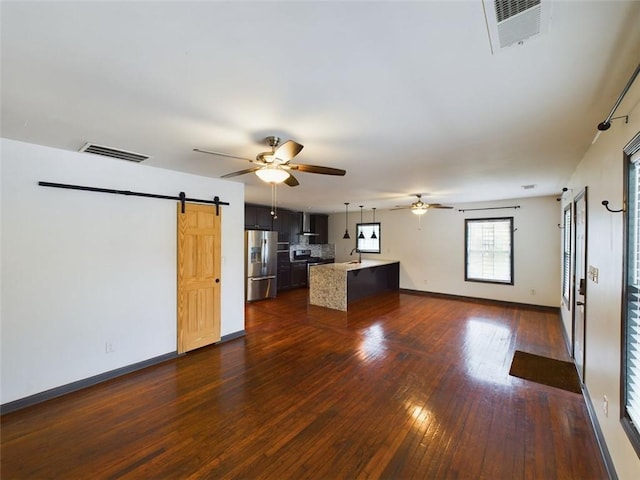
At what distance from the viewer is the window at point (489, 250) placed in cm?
619

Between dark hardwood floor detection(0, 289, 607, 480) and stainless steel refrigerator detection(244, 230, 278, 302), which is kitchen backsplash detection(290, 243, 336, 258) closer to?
stainless steel refrigerator detection(244, 230, 278, 302)

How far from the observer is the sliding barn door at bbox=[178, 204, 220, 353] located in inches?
142

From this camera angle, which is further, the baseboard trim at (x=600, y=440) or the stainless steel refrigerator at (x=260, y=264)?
the stainless steel refrigerator at (x=260, y=264)

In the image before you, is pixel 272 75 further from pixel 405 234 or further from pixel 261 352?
pixel 405 234

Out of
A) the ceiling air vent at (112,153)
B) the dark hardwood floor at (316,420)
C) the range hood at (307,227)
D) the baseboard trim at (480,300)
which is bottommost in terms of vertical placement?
the dark hardwood floor at (316,420)

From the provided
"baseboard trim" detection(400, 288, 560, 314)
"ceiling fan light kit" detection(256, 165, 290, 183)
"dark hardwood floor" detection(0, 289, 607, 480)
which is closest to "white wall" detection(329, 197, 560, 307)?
"baseboard trim" detection(400, 288, 560, 314)

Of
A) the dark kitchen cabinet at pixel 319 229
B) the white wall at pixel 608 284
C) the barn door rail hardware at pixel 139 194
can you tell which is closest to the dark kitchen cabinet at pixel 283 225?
the dark kitchen cabinet at pixel 319 229

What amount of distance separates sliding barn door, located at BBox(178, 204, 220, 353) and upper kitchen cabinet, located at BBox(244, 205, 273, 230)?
116 inches

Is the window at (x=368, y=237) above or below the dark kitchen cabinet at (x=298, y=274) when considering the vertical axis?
above

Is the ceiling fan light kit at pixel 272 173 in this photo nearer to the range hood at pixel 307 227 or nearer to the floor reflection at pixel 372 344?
the floor reflection at pixel 372 344

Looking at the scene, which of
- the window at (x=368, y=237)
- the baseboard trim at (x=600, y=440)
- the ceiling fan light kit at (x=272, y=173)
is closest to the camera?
the baseboard trim at (x=600, y=440)

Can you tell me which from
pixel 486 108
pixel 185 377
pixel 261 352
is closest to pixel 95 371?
pixel 185 377

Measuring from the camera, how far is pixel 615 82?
1.57 metres

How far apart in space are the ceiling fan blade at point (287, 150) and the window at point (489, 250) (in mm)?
5992
